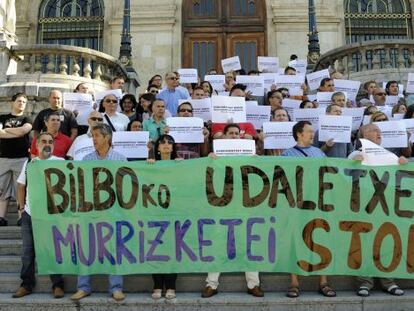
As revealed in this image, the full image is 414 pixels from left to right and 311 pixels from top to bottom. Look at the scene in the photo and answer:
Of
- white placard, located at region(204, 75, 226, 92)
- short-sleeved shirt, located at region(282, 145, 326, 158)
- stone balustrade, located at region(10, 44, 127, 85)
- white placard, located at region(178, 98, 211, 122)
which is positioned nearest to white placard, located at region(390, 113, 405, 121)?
short-sleeved shirt, located at region(282, 145, 326, 158)

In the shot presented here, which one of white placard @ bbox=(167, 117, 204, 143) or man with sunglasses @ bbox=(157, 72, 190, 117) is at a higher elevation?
man with sunglasses @ bbox=(157, 72, 190, 117)

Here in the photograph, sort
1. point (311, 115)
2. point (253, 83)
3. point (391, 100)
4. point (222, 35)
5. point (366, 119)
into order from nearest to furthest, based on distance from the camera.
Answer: point (366, 119)
point (311, 115)
point (391, 100)
point (253, 83)
point (222, 35)

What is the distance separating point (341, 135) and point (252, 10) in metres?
13.0

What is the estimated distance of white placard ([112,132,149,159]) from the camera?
24.2ft

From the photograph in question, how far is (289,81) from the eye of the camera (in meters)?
11.0

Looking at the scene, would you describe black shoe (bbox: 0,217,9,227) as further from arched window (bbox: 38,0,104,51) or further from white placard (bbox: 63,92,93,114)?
arched window (bbox: 38,0,104,51)

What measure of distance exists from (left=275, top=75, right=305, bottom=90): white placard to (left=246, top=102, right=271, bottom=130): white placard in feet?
7.86

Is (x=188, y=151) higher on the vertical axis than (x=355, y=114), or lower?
lower

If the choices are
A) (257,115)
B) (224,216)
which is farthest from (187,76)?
(224,216)

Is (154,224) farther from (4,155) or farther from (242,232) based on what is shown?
(4,155)

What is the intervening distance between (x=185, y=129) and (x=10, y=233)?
2824 millimetres

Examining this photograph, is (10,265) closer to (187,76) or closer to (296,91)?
(187,76)

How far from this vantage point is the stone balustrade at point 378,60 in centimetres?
1308

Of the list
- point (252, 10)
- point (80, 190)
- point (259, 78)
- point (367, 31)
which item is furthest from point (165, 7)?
point (80, 190)
